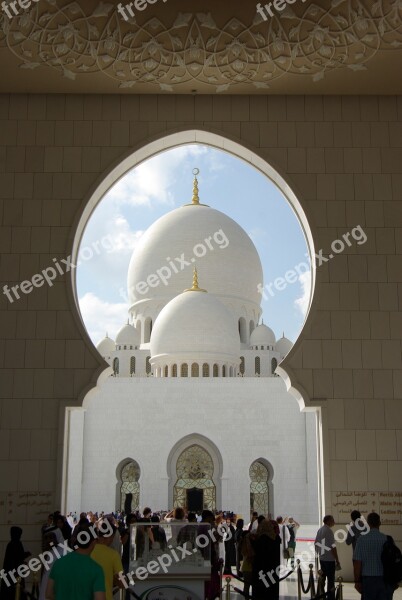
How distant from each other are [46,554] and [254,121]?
206 inches

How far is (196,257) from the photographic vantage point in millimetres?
28812

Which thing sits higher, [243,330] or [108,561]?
[243,330]

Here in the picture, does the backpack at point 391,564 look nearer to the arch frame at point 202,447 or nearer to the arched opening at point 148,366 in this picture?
the arch frame at point 202,447

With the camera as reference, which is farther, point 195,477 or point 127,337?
point 127,337

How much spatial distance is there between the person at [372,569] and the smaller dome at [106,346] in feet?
85.0

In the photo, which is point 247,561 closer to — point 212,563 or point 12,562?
point 212,563

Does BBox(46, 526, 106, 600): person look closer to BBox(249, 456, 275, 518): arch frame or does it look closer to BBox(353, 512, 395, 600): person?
BBox(353, 512, 395, 600): person

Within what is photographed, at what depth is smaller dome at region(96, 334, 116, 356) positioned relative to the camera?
3056 cm

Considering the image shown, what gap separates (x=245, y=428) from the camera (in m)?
21.1

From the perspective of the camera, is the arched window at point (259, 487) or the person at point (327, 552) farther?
the arched window at point (259, 487)

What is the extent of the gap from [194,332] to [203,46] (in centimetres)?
1784

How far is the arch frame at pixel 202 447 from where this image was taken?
2083 centimetres

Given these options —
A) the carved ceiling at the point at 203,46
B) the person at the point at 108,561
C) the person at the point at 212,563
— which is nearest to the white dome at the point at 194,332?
the carved ceiling at the point at 203,46

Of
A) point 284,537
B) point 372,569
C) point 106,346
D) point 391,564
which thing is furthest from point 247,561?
point 106,346
